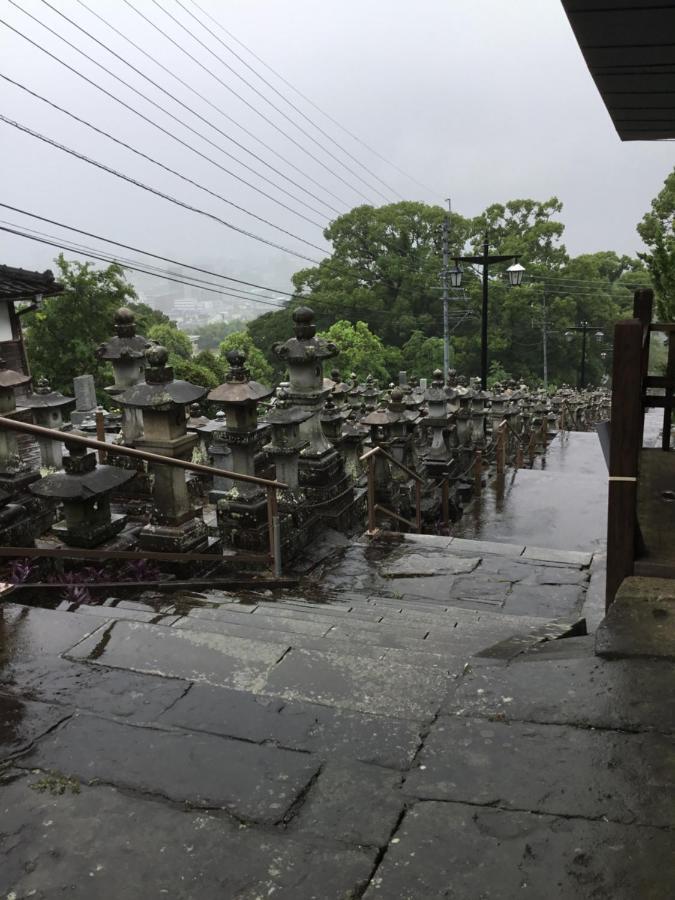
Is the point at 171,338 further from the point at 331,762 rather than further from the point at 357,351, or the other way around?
the point at 331,762

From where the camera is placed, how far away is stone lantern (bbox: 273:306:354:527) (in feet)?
24.6

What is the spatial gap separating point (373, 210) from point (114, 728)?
45942mm

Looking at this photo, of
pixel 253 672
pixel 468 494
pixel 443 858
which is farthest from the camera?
pixel 468 494

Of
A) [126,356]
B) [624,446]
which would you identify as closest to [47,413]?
[126,356]

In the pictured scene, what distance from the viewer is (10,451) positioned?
6.41 m

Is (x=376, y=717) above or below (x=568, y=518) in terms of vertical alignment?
above

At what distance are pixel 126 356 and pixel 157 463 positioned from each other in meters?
3.67

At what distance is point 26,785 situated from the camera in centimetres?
234

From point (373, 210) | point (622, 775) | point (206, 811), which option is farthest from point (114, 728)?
point (373, 210)

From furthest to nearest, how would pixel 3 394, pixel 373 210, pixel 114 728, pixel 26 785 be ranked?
pixel 373 210 < pixel 3 394 < pixel 114 728 < pixel 26 785

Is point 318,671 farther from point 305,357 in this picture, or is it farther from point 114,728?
Result: point 305,357

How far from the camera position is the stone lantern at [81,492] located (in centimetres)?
506

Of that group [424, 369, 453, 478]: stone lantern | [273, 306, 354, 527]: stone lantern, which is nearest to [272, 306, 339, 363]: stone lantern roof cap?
[273, 306, 354, 527]: stone lantern

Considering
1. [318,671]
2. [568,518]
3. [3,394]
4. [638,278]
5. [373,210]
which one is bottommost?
[568,518]
